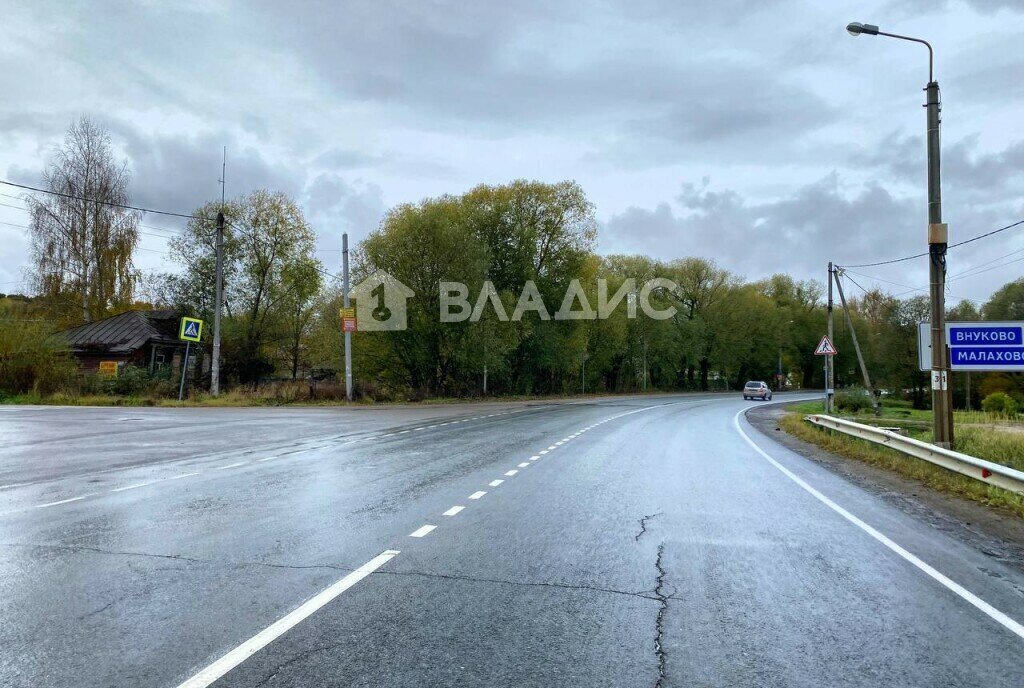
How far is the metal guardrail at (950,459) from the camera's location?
340 inches

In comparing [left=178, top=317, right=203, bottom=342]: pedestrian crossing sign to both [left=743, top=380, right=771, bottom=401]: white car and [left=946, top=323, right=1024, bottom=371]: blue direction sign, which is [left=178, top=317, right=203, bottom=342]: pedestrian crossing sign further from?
[left=743, top=380, right=771, bottom=401]: white car

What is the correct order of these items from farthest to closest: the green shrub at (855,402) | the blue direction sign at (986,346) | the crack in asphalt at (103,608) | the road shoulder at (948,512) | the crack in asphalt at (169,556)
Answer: the green shrub at (855,402) → the blue direction sign at (986,346) → the road shoulder at (948,512) → the crack in asphalt at (169,556) → the crack in asphalt at (103,608)

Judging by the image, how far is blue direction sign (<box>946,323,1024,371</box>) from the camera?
12.5 meters

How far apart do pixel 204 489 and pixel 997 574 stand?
897cm

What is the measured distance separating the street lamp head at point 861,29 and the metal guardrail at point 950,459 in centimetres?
765

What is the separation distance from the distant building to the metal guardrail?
38947 millimetres

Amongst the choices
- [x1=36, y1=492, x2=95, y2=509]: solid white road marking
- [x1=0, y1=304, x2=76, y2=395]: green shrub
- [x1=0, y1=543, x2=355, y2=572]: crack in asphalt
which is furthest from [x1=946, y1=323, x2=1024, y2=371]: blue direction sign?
[x1=0, y1=304, x2=76, y2=395]: green shrub

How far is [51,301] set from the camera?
46.9 meters

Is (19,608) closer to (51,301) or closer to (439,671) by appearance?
(439,671)

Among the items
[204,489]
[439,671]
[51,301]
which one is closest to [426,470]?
[204,489]

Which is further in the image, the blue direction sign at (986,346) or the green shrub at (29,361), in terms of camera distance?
the green shrub at (29,361)

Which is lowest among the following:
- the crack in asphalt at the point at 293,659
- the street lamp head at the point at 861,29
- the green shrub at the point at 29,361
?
the crack in asphalt at the point at 293,659

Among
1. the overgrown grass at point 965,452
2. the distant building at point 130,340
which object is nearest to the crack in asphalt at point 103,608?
the overgrown grass at point 965,452

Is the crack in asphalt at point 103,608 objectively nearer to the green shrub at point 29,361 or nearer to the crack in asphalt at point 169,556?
the crack in asphalt at point 169,556
